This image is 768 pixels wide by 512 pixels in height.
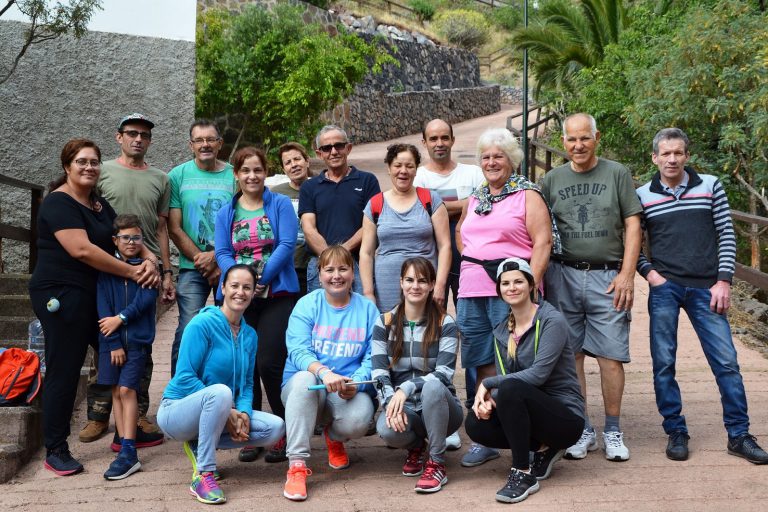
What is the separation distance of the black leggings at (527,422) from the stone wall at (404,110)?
60.1 feet

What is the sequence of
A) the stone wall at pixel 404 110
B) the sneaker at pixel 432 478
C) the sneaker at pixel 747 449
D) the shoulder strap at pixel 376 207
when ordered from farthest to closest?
the stone wall at pixel 404 110, the shoulder strap at pixel 376 207, the sneaker at pixel 747 449, the sneaker at pixel 432 478

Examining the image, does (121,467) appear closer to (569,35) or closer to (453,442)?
(453,442)

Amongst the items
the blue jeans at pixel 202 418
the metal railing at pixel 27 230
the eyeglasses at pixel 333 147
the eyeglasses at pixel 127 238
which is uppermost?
the eyeglasses at pixel 333 147

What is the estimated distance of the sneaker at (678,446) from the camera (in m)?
4.69

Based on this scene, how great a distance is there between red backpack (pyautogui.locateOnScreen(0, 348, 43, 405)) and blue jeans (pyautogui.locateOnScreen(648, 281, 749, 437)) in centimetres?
334

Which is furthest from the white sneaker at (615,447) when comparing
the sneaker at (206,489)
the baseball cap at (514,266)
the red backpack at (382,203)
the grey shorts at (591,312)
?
the sneaker at (206,489)

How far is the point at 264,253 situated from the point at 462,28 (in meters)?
34.8

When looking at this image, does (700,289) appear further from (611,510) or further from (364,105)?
(364,105)

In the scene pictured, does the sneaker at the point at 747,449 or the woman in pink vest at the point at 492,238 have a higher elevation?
the woman in pink vest at the point at 492,238

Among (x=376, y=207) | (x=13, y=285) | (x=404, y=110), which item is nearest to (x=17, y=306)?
(x=13, y=285)

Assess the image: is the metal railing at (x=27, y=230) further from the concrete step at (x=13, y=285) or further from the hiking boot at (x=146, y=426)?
the hiking boot at (x=146, y=426)

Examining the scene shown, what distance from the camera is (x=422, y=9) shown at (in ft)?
126

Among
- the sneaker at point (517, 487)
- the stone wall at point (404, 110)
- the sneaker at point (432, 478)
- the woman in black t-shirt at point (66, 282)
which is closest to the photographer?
the sneaker at point (517, 487)

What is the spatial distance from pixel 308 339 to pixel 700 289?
A: 2.06m
